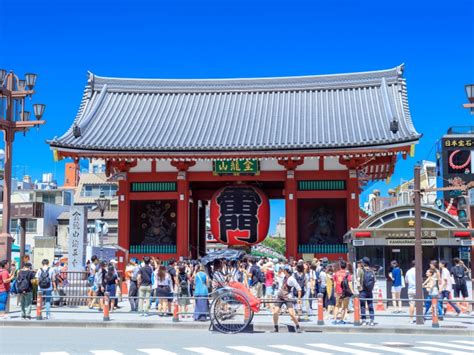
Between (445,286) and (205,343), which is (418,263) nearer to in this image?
(445,286)

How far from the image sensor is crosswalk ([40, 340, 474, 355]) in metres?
13.1

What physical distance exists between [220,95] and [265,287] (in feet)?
53.2

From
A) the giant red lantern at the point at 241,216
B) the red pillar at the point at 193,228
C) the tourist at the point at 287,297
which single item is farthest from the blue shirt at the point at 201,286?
the red pillar at the point at 193,228

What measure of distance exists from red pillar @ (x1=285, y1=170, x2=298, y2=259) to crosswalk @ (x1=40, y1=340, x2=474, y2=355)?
52.5 feet

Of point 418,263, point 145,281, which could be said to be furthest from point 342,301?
point 145,281

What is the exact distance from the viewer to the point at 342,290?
1852cm

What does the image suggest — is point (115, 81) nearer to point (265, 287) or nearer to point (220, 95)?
point (220, 95)

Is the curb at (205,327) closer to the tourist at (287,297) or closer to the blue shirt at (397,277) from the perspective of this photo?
the tourist at (287,297)

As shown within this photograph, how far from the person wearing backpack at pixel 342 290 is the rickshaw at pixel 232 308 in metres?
3.05

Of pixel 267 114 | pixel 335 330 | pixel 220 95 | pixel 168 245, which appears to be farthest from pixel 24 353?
pixel 220 95

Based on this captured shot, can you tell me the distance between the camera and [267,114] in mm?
35562

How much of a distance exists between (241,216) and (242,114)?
6893 mm

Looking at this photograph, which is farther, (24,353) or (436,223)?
(436,223)

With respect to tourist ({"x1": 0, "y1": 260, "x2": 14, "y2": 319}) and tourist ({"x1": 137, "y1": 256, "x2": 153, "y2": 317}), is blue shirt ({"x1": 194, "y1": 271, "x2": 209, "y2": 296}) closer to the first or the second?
tourist ({"x1": 137, "y1": 256, "x2": 153, "y2": 317})
